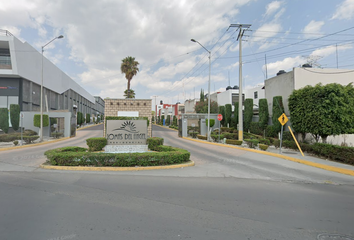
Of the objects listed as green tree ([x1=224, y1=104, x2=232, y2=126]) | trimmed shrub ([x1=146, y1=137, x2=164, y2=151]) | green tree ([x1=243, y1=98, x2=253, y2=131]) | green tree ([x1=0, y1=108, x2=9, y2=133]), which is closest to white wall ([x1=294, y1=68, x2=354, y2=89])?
green tree ([x1=243, y1=98, x2=253, y2=131])

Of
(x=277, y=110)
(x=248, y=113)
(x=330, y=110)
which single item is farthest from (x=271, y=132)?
(x=330, y=110)

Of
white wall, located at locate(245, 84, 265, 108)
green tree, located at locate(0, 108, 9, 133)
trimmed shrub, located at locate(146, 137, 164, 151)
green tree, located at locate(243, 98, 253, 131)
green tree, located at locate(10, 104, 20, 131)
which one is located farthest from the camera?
white wall, located at locate(245, 84, 265, 108)

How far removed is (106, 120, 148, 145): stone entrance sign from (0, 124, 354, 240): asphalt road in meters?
4.76

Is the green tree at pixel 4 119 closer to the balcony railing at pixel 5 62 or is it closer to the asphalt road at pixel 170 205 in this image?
the balcony railing at pixel 5 62

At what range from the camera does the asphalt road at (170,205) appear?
3.44 meters

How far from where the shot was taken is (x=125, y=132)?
40.8ft

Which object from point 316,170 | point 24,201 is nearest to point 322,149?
point 316,170

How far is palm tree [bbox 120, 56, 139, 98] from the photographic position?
1389 inches

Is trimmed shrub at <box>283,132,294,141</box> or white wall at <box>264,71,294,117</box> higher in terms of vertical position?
white wall at <box>264,71,294,117</box>

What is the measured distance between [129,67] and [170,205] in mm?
34359

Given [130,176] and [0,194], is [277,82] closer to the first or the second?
[130,176]

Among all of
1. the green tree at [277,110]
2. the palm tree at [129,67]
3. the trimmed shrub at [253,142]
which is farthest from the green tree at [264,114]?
the palm tree at [129,67]

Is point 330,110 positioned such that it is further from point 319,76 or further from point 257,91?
point 257,91

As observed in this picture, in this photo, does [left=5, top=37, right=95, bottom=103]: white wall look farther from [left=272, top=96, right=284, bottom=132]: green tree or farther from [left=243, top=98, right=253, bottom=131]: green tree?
[left=272, top=96, right=284, bottom=132]: green tree
